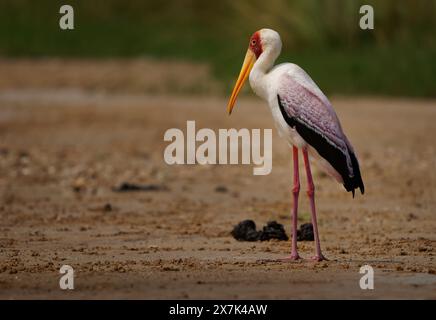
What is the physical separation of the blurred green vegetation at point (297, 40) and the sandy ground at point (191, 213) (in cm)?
180

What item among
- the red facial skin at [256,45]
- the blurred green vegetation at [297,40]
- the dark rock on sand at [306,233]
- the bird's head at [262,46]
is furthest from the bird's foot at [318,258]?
the blurred green vegetation at [297,40]

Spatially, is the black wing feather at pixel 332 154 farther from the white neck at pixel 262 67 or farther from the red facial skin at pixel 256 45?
the red facial skin at pixel 256 45

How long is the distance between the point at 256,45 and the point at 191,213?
8.35 ft

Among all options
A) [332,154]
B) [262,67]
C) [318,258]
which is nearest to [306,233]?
[318,258]

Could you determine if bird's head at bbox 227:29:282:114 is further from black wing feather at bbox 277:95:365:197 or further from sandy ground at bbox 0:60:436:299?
sandy ground at bbox 0:60:436:299

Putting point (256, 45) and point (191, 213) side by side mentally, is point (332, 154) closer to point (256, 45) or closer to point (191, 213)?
point (256, 45)

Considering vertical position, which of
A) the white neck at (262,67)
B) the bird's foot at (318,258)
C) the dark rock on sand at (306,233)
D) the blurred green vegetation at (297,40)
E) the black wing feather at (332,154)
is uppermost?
the blurred green vegetation at (297,40)

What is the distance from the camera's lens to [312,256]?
28.2 ft

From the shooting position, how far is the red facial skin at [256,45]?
8.82m

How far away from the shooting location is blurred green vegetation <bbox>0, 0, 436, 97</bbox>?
69.3ft

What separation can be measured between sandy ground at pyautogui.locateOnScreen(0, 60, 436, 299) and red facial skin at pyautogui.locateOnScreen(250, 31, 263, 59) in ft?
4.70
